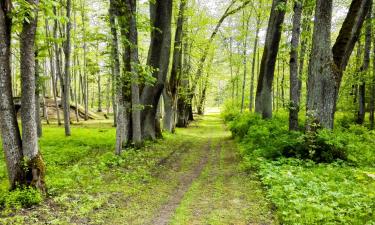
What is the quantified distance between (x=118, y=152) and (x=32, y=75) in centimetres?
498

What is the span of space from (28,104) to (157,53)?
346 inches

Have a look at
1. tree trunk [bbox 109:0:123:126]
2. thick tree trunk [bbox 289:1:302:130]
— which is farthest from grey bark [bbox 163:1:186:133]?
thick tree trunk [bbox 289:1:302:130]

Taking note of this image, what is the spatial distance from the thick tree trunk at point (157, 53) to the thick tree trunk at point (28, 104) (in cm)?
779

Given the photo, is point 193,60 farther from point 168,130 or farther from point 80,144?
point 80,144

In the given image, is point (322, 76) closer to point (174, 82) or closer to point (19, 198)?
point (19, 198)

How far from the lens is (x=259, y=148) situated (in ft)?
33.5

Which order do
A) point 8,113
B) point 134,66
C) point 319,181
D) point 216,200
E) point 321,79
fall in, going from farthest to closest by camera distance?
point 134,66, point 321,79, point 319,181, point 216,200, point 8,113

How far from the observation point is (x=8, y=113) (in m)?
5.43

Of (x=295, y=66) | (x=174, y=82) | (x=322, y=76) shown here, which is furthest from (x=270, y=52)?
(x=174, y=82)

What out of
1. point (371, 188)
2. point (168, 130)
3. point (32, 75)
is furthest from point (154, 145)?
point (371, 188)

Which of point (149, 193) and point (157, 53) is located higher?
point (157, 53)

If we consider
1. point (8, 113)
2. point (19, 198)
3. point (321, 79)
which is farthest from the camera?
point (321, 79)

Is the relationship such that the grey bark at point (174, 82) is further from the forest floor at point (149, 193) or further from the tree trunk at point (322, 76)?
the tree trunk at point (322, 76)

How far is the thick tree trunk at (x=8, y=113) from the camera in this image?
17.2 ft
